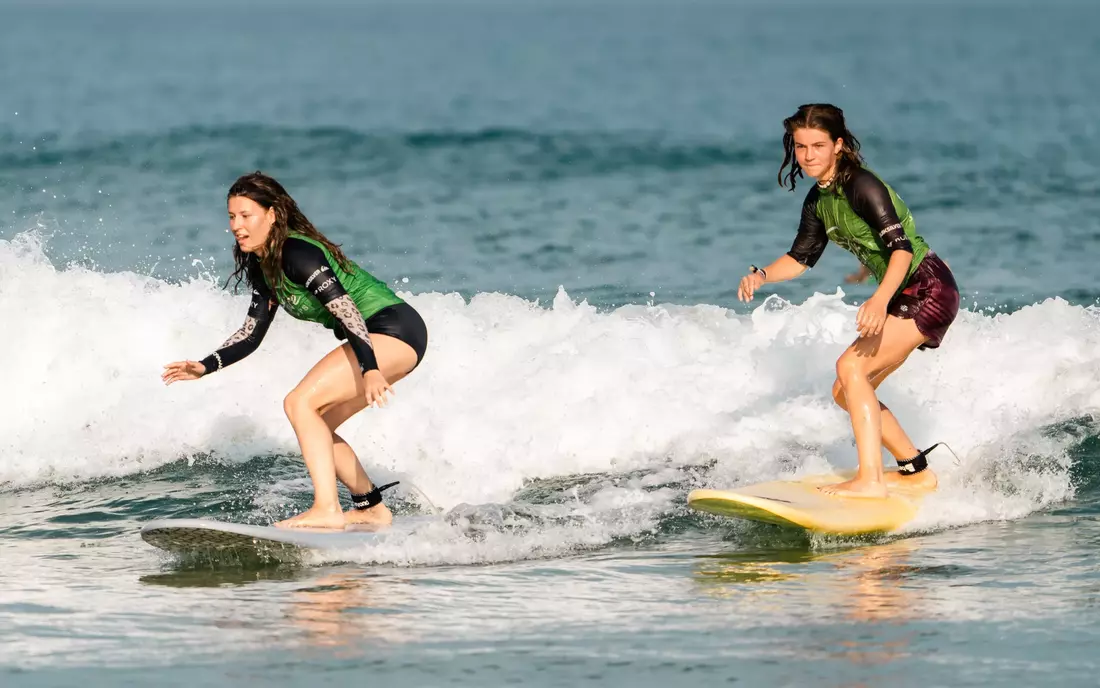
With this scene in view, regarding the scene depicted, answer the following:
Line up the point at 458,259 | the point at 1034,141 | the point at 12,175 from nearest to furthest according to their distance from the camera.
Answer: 1. the point at 458,259
2. the point at 12,175
3. the point at 1034,141

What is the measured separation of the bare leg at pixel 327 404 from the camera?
6898 mm

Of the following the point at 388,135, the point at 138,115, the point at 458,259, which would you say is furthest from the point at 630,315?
the point at 138,115

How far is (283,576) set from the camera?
6.85m

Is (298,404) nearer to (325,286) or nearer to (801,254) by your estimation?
(325,286)

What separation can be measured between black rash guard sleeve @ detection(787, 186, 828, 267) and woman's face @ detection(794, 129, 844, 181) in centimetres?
26

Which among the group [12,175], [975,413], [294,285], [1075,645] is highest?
[12,175]

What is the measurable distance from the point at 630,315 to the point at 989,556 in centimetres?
516

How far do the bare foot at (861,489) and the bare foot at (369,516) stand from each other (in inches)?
85.2

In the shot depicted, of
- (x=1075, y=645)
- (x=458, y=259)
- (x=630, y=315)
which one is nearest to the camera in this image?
(x=1075, y=645)

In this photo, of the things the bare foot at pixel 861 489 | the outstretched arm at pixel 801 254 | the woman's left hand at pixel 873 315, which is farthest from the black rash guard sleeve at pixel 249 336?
the bare foot at pixel 861 489

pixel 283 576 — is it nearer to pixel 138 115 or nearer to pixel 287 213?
pixel 287 213

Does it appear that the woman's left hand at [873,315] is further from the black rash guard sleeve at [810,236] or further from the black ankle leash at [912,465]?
the black ankle leash at [912,465]

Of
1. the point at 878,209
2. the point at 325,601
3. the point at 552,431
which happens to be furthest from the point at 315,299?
the point at 552,431

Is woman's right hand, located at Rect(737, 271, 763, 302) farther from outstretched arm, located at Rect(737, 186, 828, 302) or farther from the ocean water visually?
the ocean water
